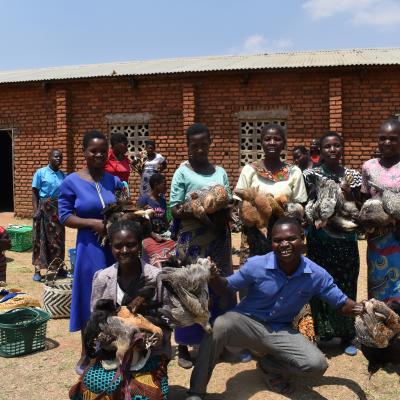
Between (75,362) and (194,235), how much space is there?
143 cm

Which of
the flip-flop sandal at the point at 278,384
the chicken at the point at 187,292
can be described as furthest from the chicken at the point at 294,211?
the flip-flop sandal at the point at 278,384

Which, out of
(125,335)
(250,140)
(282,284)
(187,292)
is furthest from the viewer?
(250,140)

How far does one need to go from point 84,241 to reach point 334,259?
1907mm

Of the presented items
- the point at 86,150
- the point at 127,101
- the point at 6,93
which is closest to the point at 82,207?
the point at 86,150

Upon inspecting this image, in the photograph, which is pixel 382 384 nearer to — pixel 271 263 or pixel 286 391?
pixel 286 391

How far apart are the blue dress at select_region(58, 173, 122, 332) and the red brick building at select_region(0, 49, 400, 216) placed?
6.83m

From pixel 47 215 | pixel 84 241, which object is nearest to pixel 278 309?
pixel 84 241

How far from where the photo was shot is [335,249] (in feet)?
11.7

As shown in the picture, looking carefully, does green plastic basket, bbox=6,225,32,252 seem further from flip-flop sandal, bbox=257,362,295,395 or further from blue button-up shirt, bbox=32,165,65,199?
flip-flop sandal, bbox=257,362,295,395

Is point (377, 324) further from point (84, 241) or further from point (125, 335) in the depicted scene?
point (84, 241)

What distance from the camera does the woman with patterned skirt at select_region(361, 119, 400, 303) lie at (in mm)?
3328

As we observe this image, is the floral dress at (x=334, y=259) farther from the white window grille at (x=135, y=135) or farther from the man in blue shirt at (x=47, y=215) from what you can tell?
the white window grille at (x=135, y=135)

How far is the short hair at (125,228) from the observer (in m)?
2.85

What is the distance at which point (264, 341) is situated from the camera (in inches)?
121
